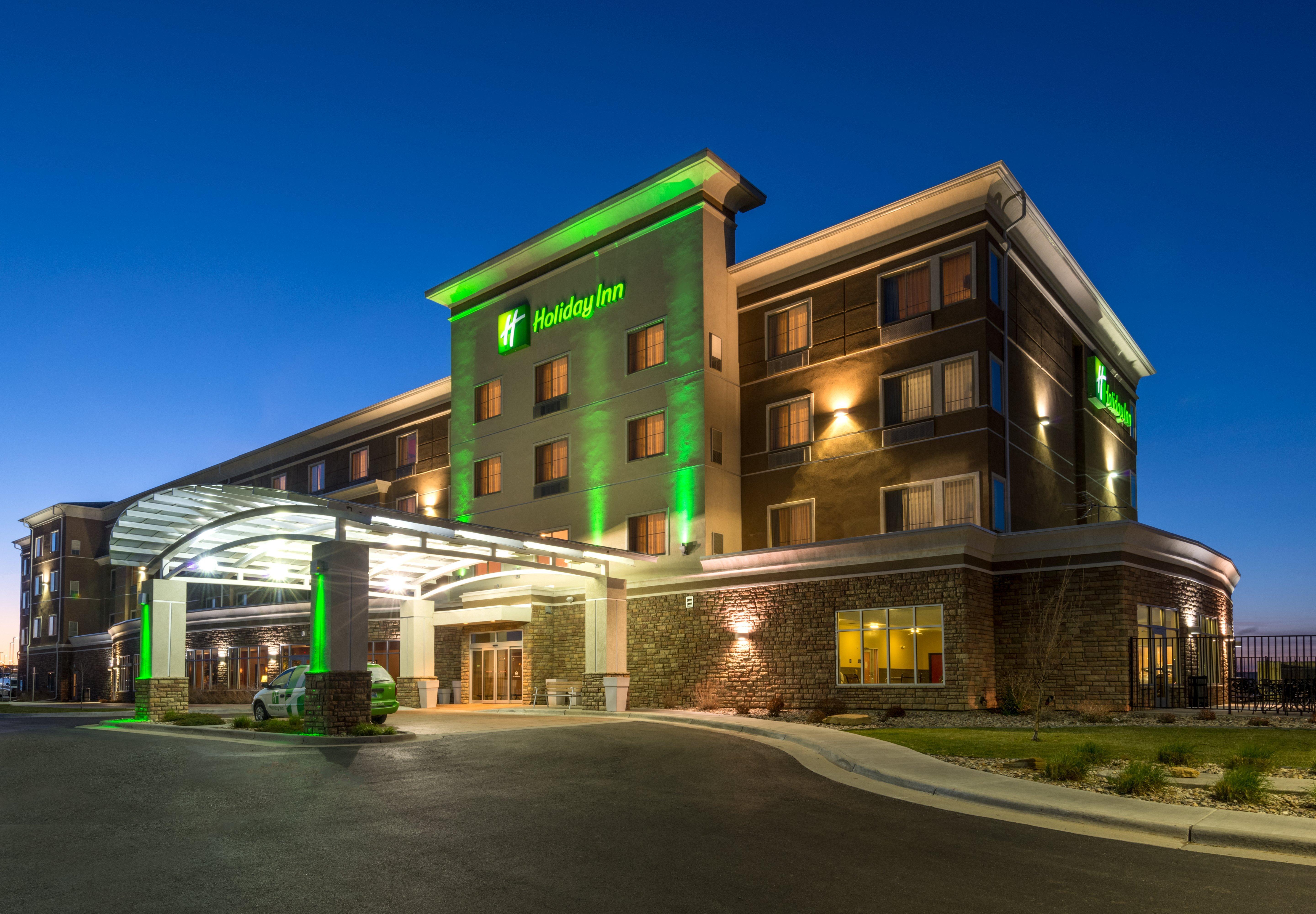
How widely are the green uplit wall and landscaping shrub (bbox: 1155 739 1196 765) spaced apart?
18290 millimetres

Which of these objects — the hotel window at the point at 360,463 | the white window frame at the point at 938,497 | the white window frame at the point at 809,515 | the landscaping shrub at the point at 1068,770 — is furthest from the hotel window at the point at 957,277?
the hotel window at the point at 360,463

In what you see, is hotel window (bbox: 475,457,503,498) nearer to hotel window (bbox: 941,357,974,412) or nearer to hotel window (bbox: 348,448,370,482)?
hotel window (bbox: 348,448,370,482)

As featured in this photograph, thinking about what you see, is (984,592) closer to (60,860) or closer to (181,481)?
(60,860)

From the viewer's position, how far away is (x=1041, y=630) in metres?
24.2

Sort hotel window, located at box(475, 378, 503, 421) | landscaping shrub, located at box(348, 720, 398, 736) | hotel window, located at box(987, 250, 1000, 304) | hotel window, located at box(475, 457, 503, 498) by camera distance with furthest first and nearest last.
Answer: hotel window, located at box(475, 378, 503, 421) → hotel window, located at box(475, 457, 503, 498) → hotel window, located at box(987, 250, 1000, 304) → landscaping shrub, located at box(348, 720, 398, 736)

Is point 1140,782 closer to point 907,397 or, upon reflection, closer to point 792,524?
point 907,397

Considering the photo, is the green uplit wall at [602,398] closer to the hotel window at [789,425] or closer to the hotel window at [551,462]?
the hotel window at [551,462]

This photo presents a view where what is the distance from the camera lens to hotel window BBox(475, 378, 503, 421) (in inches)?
1537

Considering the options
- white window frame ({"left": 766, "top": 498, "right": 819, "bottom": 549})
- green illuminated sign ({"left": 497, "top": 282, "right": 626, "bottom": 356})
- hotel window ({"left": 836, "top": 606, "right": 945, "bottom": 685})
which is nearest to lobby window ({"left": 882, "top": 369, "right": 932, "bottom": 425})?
white window frame ({"left": 766, "top": 498, "right": 819, "bottom": 549})

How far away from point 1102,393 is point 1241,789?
29238mm

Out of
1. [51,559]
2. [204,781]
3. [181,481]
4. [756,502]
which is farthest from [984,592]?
[51,559]

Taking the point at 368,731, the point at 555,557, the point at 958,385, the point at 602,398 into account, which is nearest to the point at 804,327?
the point at 958,385

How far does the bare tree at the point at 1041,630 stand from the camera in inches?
938

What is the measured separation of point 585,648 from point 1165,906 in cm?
2537
